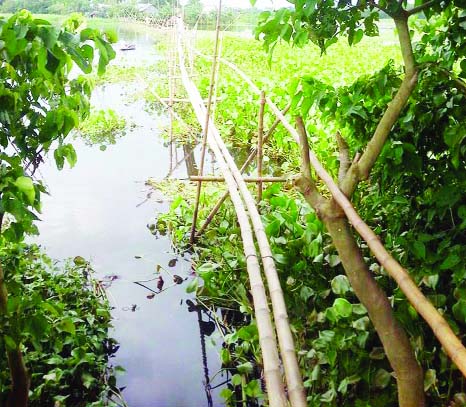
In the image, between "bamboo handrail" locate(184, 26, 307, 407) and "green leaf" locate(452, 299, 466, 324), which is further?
"green leaf" locate(452, 299, 466, 324)

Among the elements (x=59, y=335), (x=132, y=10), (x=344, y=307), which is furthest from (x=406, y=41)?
(x=132, y=10)

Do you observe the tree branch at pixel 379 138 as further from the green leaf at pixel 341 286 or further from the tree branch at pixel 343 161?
the green leaf at pixel 341 286

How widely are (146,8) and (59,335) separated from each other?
1199cm

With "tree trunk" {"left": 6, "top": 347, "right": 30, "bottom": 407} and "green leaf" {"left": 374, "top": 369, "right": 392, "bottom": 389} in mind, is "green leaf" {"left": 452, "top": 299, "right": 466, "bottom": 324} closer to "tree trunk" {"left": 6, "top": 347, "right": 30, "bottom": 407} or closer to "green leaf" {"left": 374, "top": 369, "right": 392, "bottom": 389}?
"green leaf" {"left": 374, "top": 369, "right": 392, "bottom": 389}

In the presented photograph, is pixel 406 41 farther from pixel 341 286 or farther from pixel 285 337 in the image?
pixel 341 286

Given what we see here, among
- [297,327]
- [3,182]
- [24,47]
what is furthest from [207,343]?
[24,47]

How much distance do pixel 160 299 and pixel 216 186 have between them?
192cm

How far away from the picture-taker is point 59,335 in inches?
115

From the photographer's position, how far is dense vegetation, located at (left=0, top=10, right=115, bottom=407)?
139cm

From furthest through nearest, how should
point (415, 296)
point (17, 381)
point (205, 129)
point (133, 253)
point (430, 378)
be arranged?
point (133, 253) → point (205, 129) → point (17, 381) → point (430, 378) → point (415, 296)

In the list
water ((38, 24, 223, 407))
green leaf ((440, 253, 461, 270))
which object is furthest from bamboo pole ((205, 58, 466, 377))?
water ((38, 24, 223, 407))

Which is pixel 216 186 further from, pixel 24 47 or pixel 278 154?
pixel 24 47

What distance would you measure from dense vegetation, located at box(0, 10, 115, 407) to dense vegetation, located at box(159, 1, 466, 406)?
2.26 feet

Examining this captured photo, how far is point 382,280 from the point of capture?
269 centimetres
